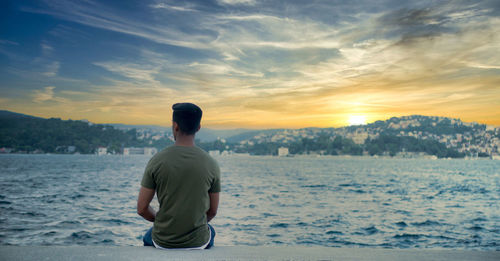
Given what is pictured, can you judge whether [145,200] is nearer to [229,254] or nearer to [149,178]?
[149,178]

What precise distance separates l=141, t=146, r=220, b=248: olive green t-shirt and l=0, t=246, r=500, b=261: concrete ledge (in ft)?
0.53

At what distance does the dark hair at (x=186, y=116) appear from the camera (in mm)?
3455

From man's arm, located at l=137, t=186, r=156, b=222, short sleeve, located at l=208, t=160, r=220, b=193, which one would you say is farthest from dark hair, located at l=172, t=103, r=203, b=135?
man's arm, located at l=137, t=186, r=156, b=222

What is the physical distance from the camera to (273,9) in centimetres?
12206

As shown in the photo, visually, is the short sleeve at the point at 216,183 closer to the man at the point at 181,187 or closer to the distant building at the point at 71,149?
the man at the point at 181,187

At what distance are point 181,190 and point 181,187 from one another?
0.09ft

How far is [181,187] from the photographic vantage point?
3.35 meters

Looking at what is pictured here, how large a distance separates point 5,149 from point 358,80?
158 meters

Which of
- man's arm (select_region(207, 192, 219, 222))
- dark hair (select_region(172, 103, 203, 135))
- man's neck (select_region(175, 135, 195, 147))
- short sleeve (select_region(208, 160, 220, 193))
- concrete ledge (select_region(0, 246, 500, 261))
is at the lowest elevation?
concrete ledge (select_region(0, 246, 500, 261))

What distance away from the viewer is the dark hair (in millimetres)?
3455

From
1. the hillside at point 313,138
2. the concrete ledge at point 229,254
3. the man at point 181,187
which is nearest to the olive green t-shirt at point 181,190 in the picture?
the man at point 181,187

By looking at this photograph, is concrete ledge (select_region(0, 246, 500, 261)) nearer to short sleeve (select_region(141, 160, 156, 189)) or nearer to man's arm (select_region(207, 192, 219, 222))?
man's arm (select_region(207, 192, 219, 222))

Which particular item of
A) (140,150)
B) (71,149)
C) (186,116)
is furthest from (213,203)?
(140,150)

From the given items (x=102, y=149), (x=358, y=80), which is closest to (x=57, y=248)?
(x=358, y=80)
